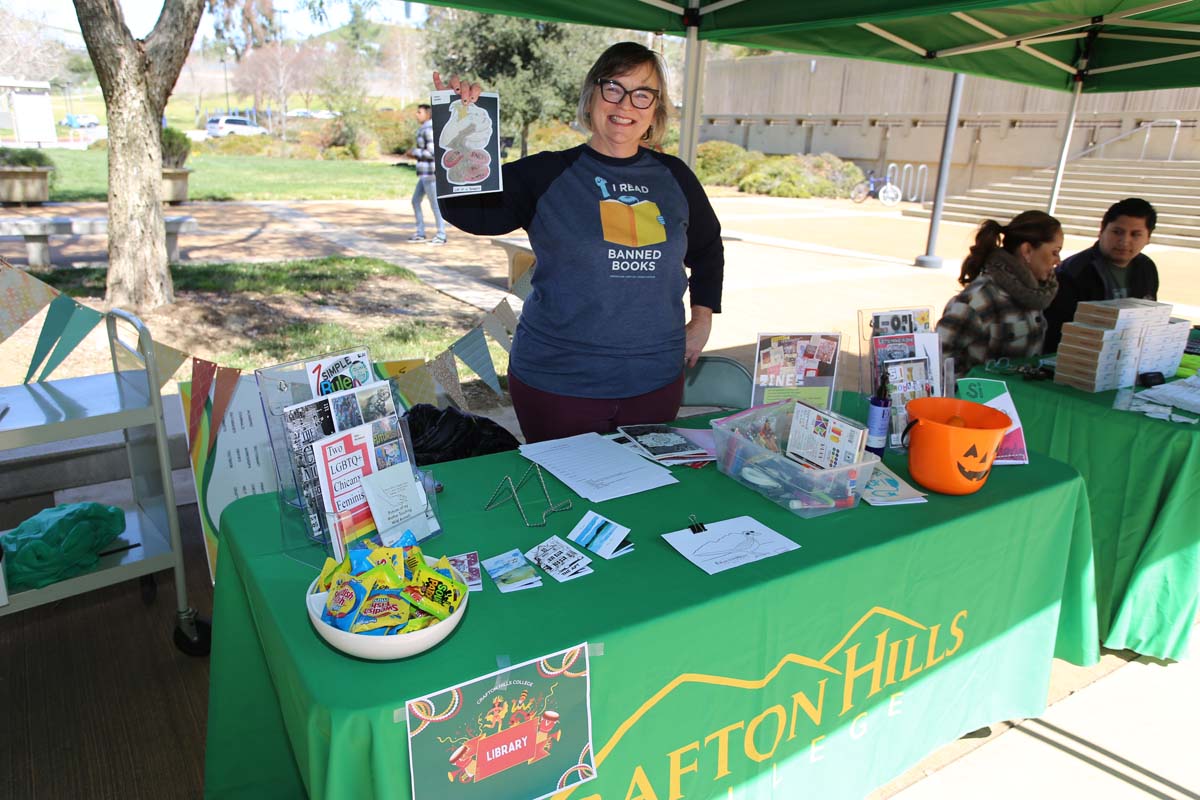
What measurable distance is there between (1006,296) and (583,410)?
1.99 m

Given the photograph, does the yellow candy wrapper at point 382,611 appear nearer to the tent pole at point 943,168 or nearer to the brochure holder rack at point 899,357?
the brochure holder rack at point 899,357

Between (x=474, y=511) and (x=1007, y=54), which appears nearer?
(x=474, y=511)

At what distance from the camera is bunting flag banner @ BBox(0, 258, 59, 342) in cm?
219

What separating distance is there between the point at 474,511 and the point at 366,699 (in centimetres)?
60

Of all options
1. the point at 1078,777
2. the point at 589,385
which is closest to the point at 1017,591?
the point at 1078,777

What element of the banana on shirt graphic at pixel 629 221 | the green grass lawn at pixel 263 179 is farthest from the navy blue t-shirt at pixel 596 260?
the green grass lawn at pixel 263 179

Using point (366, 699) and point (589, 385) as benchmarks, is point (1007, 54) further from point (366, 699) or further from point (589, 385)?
point (366, 699)

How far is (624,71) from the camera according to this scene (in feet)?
6.52

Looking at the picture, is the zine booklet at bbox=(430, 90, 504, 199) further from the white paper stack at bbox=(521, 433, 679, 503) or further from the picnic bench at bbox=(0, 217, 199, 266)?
the picnic bench at bbox=(0, 217, 199, 266)

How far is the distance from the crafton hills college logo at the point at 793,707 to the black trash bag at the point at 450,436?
108 cm

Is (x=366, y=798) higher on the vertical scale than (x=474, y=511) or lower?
lower

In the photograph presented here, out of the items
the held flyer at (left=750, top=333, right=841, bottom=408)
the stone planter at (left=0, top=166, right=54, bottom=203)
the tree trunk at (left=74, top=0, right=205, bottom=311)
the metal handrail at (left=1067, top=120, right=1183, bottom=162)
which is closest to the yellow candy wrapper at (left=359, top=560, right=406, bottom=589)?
the held flyer at (left=750, top=333, right=841, bottom=408)

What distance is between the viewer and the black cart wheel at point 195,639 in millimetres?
2359

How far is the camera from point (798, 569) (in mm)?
1416
